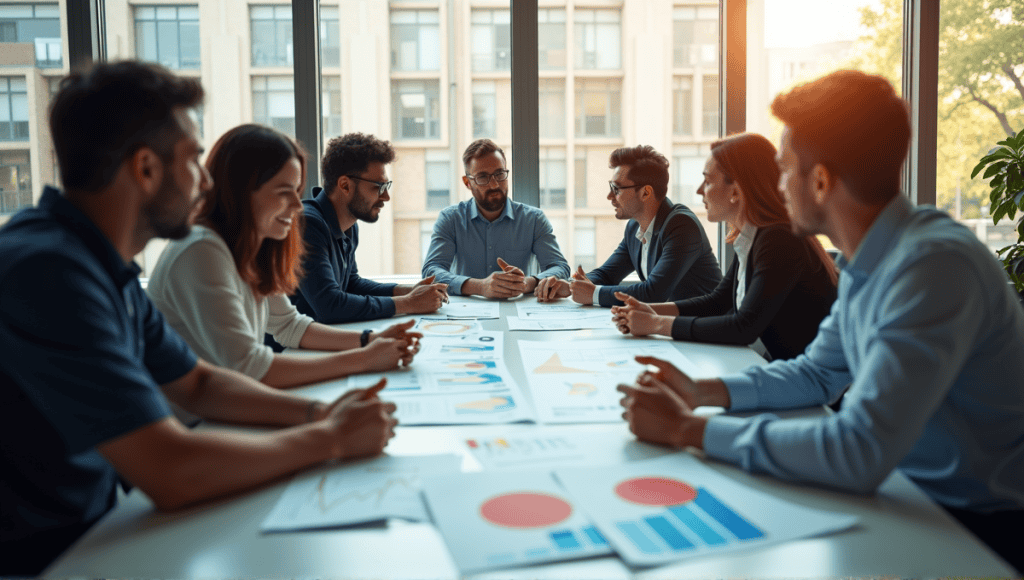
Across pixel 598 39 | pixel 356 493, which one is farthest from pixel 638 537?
pixel 598 39

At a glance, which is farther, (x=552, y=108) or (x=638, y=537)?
(x=552, y=108)

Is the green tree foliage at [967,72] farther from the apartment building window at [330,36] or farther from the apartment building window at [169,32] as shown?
the apartment building window at [169,32]

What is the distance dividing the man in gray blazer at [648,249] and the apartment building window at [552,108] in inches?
34.7

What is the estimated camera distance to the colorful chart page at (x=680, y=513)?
76cm

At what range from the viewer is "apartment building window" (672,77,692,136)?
4133 millimetres

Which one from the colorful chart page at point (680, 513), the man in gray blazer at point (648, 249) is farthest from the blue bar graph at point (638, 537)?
the man in gray blazer at point (648, 249)

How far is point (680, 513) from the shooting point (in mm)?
835

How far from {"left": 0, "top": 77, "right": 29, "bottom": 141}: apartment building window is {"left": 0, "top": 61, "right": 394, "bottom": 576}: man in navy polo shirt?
3858mm

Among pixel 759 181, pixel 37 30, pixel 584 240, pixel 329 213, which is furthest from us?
pixel 584 240

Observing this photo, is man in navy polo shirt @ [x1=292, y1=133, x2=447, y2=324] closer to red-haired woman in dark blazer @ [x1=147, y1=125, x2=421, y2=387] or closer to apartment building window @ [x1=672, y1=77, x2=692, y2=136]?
red-haired woman in dark blazer @ [x1=147, y1=125, x2=421, y2=387]

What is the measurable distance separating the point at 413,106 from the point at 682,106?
1.69 m

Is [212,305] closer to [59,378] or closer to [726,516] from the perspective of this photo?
[59,378]

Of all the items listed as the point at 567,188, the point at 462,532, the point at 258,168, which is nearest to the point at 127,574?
the point at 462,532

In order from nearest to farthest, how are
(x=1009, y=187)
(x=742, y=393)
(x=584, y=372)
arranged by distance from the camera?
(x=742, y=393), (x=584, y=372), (x=1009, y=187)
